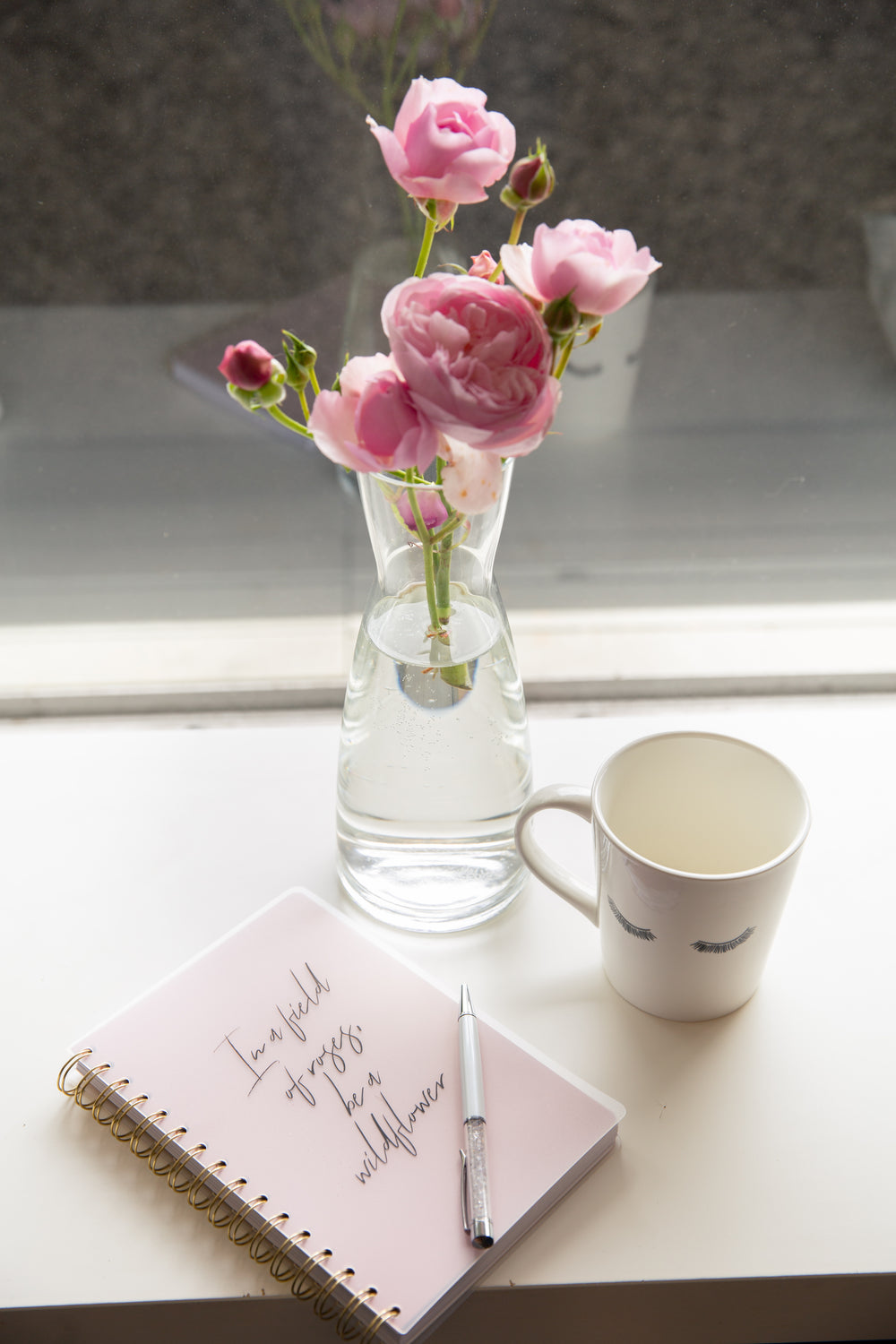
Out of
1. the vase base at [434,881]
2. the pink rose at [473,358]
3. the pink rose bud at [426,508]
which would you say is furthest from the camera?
the vase base at [434,881]

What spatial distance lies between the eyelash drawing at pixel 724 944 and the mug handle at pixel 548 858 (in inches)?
2.7

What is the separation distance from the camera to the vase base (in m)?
0.61

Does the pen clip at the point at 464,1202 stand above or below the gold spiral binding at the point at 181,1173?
above

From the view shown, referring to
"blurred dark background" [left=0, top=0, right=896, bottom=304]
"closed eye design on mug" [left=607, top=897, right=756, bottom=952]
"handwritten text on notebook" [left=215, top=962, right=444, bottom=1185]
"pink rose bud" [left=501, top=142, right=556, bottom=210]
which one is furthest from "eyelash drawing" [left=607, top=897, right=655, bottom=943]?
"blurred dark background" [left=0, top=0, right=896, bottom=304]

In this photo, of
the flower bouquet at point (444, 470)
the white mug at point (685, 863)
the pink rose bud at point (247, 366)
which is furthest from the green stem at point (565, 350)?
the white mug at point (685, 863)

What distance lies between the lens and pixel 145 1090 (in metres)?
0.53

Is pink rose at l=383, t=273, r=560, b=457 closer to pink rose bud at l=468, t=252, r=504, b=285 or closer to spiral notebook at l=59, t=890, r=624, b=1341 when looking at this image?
pink rose bud at l=468, t=252, r=504, b=285

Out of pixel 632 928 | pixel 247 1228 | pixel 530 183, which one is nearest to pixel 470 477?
pixel 530 183

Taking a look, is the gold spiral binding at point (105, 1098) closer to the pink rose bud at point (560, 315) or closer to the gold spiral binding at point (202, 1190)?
the gold spiral binding at point (202, 1190)

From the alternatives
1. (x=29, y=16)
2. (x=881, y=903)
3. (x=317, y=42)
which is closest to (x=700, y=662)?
(x=881, y=903)

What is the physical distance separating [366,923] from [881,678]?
464 mm

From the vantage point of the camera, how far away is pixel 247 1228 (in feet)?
1.59

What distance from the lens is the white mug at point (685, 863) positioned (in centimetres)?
50

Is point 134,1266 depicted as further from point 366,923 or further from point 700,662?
point 700,662
